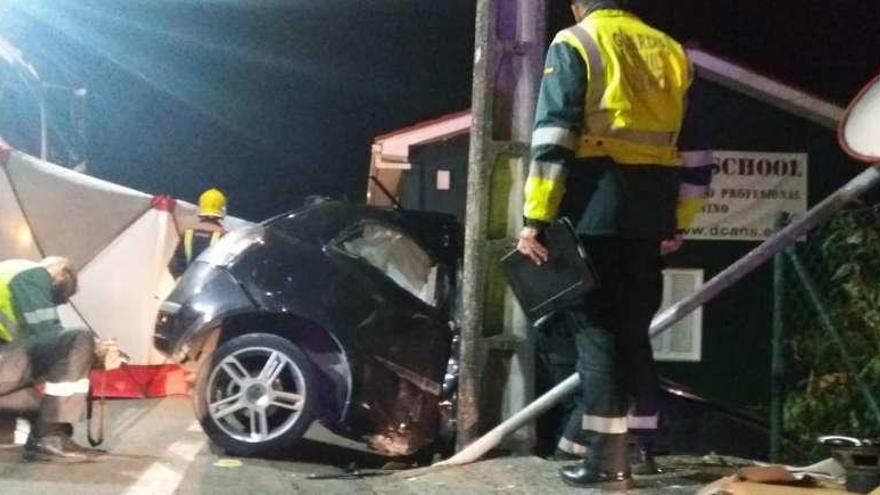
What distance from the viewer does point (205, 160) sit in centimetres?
3152

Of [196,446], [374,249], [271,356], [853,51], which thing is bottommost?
[196,446]

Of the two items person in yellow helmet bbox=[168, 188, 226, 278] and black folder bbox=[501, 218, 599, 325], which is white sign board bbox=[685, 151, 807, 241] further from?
black folder bbox=[501, 218, 599, 325]

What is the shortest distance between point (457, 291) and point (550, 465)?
7.44ft

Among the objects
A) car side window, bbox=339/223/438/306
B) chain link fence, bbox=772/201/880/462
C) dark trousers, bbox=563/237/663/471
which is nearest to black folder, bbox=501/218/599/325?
dark trousers, bbox=563/237/663/471

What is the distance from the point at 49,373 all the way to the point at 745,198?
659 centimetres

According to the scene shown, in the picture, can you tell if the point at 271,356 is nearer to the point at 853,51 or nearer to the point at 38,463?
the point at 38,463

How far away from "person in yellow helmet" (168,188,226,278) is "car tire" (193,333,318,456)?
4.16m

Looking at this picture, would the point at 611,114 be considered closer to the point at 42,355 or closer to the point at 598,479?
the point at 598,479

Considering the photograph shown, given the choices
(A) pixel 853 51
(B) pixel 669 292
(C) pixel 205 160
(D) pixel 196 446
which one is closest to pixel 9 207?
(D) pixel 196 446

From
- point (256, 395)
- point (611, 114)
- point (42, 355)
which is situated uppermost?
point (611, 114)

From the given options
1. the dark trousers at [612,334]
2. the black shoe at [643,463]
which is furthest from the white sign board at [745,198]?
the dark trousers at [612,334]

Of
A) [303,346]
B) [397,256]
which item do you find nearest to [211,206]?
[397,256]

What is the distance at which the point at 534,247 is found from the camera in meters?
4.89

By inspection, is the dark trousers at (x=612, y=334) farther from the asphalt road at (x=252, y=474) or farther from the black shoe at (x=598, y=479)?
the asphalt road at (x=252, y=474)
